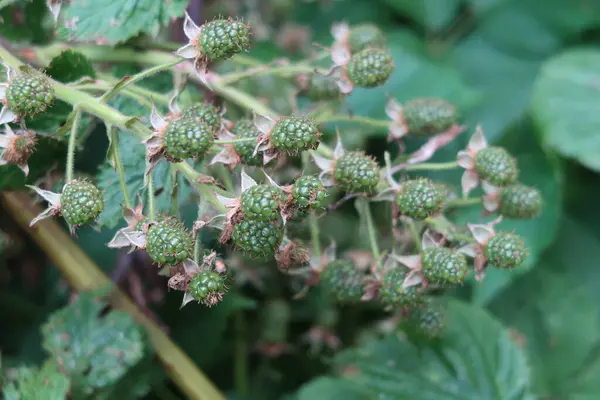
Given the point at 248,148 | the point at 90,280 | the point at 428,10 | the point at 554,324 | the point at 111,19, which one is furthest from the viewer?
the point at 428,10

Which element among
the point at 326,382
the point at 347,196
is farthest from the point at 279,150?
the point at 326,382

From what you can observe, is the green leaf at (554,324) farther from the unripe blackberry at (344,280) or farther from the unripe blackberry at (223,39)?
the unripe blackberry at (223,39)

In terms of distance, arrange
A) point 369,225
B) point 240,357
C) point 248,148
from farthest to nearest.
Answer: point 240,357
point 369,225
point 248,148

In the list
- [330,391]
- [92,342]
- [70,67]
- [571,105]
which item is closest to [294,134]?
[70,67]

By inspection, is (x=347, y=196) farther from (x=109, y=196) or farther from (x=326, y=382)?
(x=326, y=382)

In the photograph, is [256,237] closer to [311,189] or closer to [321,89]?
[311,189]

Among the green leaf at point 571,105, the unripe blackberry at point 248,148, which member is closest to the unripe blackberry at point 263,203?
the unripe blackberry at point 248,148
